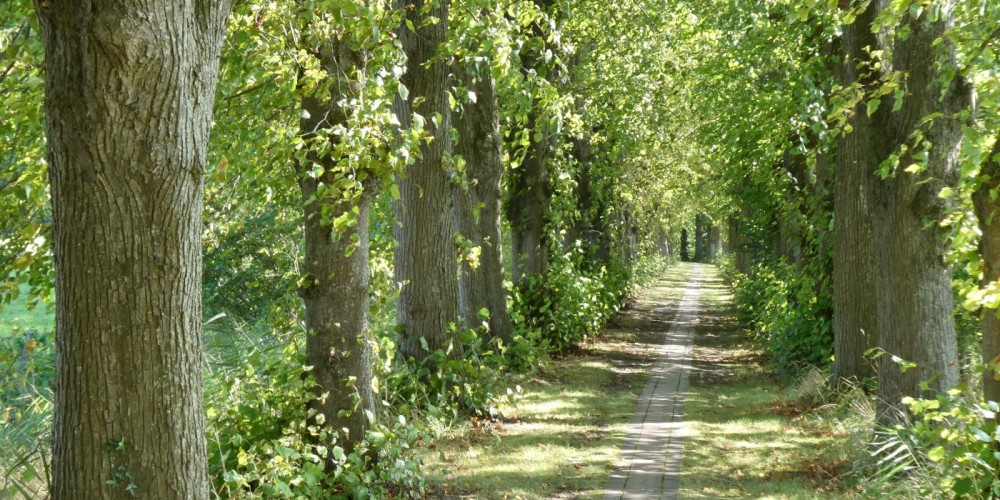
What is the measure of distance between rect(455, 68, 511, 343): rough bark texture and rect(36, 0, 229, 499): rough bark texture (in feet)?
30.0

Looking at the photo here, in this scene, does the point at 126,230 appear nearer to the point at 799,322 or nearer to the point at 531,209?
the point at 799,322

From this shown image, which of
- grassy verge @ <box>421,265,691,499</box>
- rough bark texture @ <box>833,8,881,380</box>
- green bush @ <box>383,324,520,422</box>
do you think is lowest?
grassy verge @ <box>421,265,691,499</box>

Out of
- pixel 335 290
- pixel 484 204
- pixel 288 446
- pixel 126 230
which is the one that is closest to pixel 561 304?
pixel 484 204

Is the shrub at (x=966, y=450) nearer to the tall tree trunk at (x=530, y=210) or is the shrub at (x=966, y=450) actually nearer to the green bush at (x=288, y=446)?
the green bush at (x=288, y=446)

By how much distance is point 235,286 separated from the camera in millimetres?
18750

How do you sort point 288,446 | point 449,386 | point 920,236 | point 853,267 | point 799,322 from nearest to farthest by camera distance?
point 288,446 → point 920,236 → point 449,386 → point 853,267 → point 799,322

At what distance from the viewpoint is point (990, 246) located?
595 centimetres

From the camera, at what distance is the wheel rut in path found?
344 inches

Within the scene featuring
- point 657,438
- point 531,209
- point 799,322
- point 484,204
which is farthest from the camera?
point 531,209

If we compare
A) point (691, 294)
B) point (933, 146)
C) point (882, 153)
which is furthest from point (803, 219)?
point (691, 294)

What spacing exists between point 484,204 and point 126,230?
10075 mm

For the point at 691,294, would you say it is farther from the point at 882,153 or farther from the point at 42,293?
the point at 42,293

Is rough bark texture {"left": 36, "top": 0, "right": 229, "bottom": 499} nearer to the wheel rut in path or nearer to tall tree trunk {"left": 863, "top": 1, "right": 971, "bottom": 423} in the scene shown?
the wheel rut in path

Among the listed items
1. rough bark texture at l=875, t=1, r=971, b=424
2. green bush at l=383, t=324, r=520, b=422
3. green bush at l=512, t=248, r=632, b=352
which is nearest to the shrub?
rough bark texture at l=875, t=1, r=971, b=424
